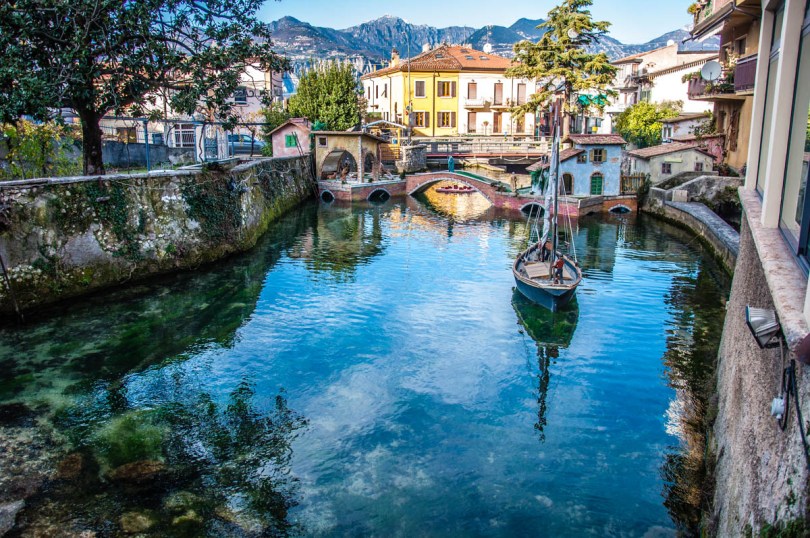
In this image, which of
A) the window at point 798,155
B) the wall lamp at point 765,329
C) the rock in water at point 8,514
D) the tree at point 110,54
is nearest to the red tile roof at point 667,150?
the tree at point 110,54

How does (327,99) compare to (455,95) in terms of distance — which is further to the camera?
(455,95)

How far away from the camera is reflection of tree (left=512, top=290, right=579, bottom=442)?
62.1ft

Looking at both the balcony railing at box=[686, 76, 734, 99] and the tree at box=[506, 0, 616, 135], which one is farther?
the tree at box=[506, 0, 616, 135]

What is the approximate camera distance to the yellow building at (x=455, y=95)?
265 ft

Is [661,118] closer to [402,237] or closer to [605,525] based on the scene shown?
[402,237]

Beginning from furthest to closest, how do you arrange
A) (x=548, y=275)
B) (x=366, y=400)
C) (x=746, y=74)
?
(x=746, y=74) < (x=548, y=275) < (x=366, y=400)

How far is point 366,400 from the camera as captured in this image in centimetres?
1703

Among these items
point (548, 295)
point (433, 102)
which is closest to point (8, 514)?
point (548, 295)

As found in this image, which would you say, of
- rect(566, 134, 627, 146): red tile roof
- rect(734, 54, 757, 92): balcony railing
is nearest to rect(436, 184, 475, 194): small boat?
rect(566, 134, 627, 146): red tile roof

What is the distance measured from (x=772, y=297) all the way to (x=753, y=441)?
1896 mm

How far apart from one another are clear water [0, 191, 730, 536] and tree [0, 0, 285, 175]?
753 centimetres

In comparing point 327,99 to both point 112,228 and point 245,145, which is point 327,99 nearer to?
point 245,145

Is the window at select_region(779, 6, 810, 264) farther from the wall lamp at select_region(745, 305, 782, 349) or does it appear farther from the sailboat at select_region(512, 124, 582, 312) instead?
the sailboat at select_region(512, 124, 582, 312)

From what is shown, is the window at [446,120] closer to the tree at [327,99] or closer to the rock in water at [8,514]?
the tree at [327,99]
